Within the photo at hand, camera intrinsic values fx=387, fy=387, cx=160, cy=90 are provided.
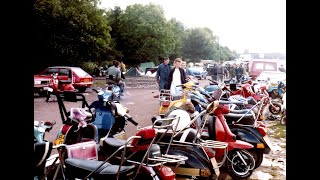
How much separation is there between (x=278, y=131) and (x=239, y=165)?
406cm

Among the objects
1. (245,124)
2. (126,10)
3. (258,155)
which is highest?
(126,10)

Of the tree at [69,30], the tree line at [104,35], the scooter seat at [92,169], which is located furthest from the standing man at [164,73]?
the tree at [69,30]

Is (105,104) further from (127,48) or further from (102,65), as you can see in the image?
(127,48)

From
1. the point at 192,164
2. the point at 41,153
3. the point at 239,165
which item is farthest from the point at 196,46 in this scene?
the point at 41,153

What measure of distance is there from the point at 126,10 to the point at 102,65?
10.1 meters

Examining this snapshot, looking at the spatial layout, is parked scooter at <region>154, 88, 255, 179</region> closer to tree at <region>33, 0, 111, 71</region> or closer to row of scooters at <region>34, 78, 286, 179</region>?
row of scooters at <region>34, 78, 286, 179</region>

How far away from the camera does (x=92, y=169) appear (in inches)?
123

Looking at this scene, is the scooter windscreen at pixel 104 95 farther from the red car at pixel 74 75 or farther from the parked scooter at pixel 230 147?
the red car at pixel 74 75

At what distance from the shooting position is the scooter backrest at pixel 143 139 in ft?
10.9

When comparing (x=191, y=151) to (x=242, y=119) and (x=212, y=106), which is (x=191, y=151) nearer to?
(x=212, y=106)

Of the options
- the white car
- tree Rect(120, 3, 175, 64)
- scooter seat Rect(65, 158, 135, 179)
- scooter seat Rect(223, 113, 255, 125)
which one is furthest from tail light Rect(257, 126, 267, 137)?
tree Rect(120, 3, 175, 64)

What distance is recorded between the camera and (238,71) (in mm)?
24891

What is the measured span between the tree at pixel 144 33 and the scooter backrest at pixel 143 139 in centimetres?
3693
